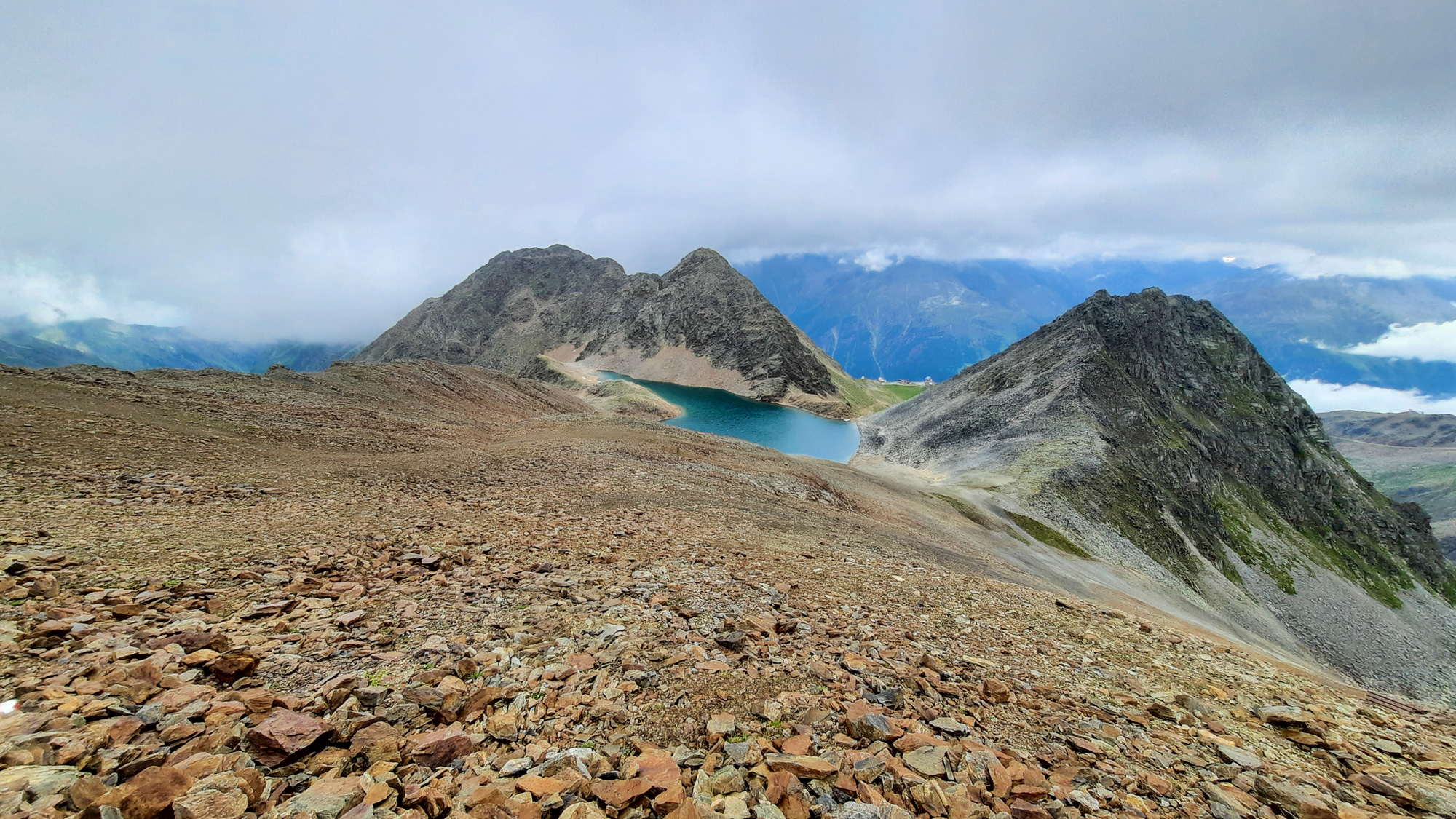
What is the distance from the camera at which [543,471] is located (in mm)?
21703

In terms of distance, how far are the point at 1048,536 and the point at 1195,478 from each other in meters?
40.0

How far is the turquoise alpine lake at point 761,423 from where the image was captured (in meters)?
101

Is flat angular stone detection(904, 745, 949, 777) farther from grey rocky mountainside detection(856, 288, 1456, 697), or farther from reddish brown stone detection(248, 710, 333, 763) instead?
grey rocky mountainside detection(856, 288, 1456, 697)

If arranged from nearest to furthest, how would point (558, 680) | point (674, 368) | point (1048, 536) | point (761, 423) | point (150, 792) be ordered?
point (150, 792)
point (558, 680)
point (1048, 536)
point (761, 423)
point (674, 368)

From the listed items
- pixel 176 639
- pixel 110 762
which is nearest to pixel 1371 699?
pixel 110 762

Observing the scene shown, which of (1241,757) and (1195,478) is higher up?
(1195,478)

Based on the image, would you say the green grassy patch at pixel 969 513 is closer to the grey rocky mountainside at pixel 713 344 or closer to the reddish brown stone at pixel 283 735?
the reddish brown stone at pixel 283 735

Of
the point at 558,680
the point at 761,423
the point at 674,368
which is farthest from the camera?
the point at 674,368

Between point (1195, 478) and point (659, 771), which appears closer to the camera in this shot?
point (659, 771)

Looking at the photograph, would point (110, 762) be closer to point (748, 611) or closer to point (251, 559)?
point (251, 559)

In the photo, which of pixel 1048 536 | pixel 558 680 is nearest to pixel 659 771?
pixel 558 680

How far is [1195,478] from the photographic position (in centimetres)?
7075

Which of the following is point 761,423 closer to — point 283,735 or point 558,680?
point 558,680

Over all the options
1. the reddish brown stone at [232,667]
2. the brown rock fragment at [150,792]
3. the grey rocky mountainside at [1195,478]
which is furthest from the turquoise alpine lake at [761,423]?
the brown rock fragment at [150,792]
